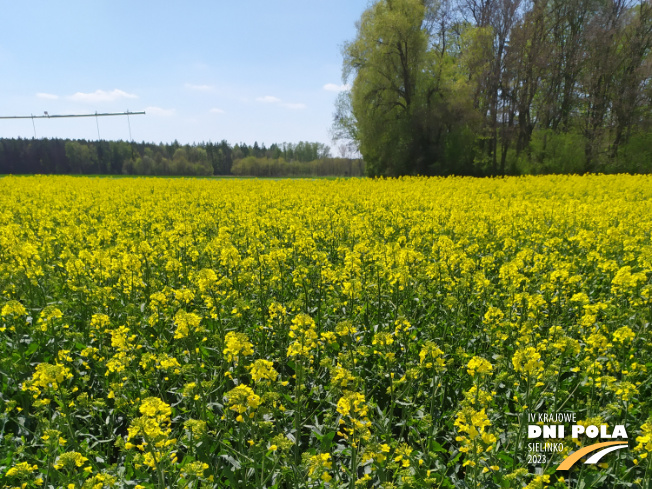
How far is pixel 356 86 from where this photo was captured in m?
31.8

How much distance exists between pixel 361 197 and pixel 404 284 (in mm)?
9865

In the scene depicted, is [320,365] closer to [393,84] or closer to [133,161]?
[393,84]

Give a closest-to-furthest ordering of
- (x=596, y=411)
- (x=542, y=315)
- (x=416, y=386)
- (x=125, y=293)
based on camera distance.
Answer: (x=596, y=411), (x=416, y=386), (x=542, y=315), (x=125, y=293)

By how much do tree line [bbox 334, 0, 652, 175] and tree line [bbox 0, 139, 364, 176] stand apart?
47951mm

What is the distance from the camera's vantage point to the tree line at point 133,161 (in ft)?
288

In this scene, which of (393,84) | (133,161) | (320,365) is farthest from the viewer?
(133,161)

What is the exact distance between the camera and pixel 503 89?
30.9 m

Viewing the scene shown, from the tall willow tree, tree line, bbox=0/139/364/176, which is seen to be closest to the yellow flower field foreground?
the tall willow tree

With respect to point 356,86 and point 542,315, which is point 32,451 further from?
point 356,86

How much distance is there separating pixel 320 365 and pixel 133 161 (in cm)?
10542

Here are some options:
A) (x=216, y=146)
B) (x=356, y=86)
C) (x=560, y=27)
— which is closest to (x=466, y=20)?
(x=560, y=27)

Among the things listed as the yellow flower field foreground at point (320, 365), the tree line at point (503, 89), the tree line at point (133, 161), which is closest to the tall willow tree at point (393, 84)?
the tree line at point (503, 89)

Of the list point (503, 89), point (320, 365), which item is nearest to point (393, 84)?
point (503, 89)

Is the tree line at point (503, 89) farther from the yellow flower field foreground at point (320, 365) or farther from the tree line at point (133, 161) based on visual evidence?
the tree line at point (133, 161)
